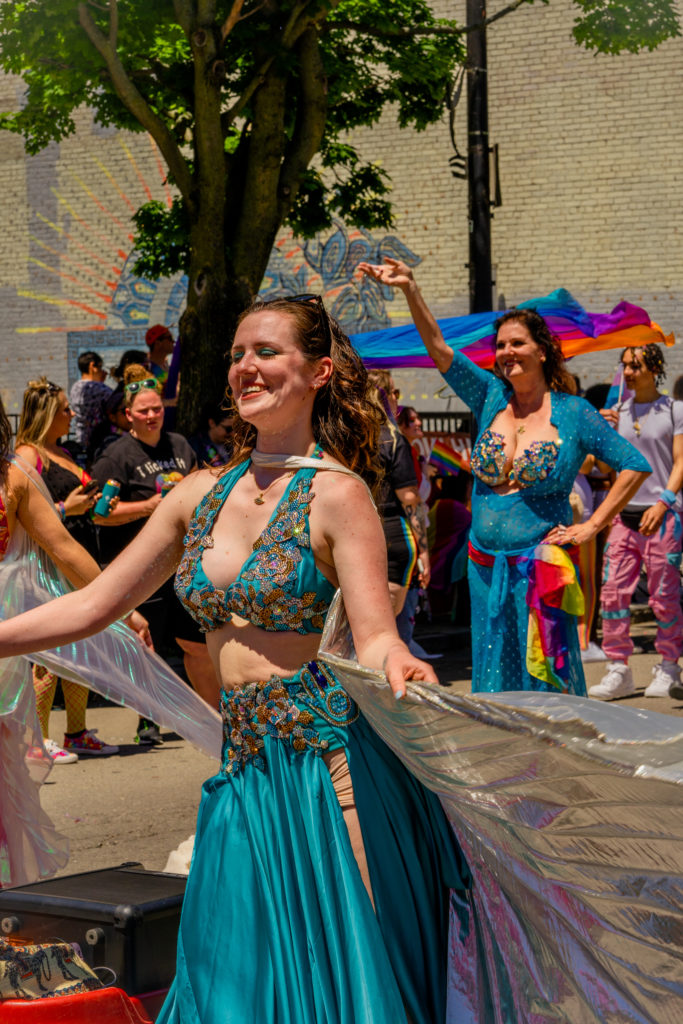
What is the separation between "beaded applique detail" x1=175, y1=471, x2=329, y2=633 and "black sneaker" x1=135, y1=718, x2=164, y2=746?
5.18 metres

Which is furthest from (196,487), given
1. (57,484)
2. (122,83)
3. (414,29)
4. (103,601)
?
(414,29)

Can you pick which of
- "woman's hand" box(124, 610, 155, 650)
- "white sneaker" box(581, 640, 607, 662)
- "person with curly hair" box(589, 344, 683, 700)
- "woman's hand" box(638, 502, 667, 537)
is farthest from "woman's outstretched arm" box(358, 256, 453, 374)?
"white sneaker" box(581, 640, 607, 662)

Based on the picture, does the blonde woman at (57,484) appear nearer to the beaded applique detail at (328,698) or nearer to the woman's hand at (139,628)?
the woman's hand at (139,628)

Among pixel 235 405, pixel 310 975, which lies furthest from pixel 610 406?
pixel 310 975

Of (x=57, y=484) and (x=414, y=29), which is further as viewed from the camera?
(x=414, y=29)

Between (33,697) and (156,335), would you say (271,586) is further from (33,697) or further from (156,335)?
(156,335)

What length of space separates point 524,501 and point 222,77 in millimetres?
6563

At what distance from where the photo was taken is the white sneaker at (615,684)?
8898mm

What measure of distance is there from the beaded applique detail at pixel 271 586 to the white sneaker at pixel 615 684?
6454 millimetres

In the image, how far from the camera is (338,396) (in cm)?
292

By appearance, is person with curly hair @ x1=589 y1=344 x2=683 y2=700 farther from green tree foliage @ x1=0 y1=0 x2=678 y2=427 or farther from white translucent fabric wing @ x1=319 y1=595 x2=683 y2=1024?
white translucent fabric wing @ x1=319 y1=595 x2=683 y2=1024

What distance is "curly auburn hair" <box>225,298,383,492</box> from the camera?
2.89 m

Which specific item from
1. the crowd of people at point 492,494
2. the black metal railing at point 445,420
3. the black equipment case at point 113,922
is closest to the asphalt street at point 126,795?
the crowd of people at point 492,494

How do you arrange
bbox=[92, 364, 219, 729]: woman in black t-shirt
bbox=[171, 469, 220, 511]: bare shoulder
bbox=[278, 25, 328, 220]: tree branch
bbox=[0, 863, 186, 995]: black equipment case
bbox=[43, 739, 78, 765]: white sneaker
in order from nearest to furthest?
bbox=[171, 469, 220, 511]: bare shoulder < bbox=[0, 863, 186, 995]: black equipment case < bbox=[43, 739, 78, 765]: white sneaker < bbox=[92, 364, 219, 729]: woman in black t-shirt < bbox=[278, 25, 328, 220]: tree branch
